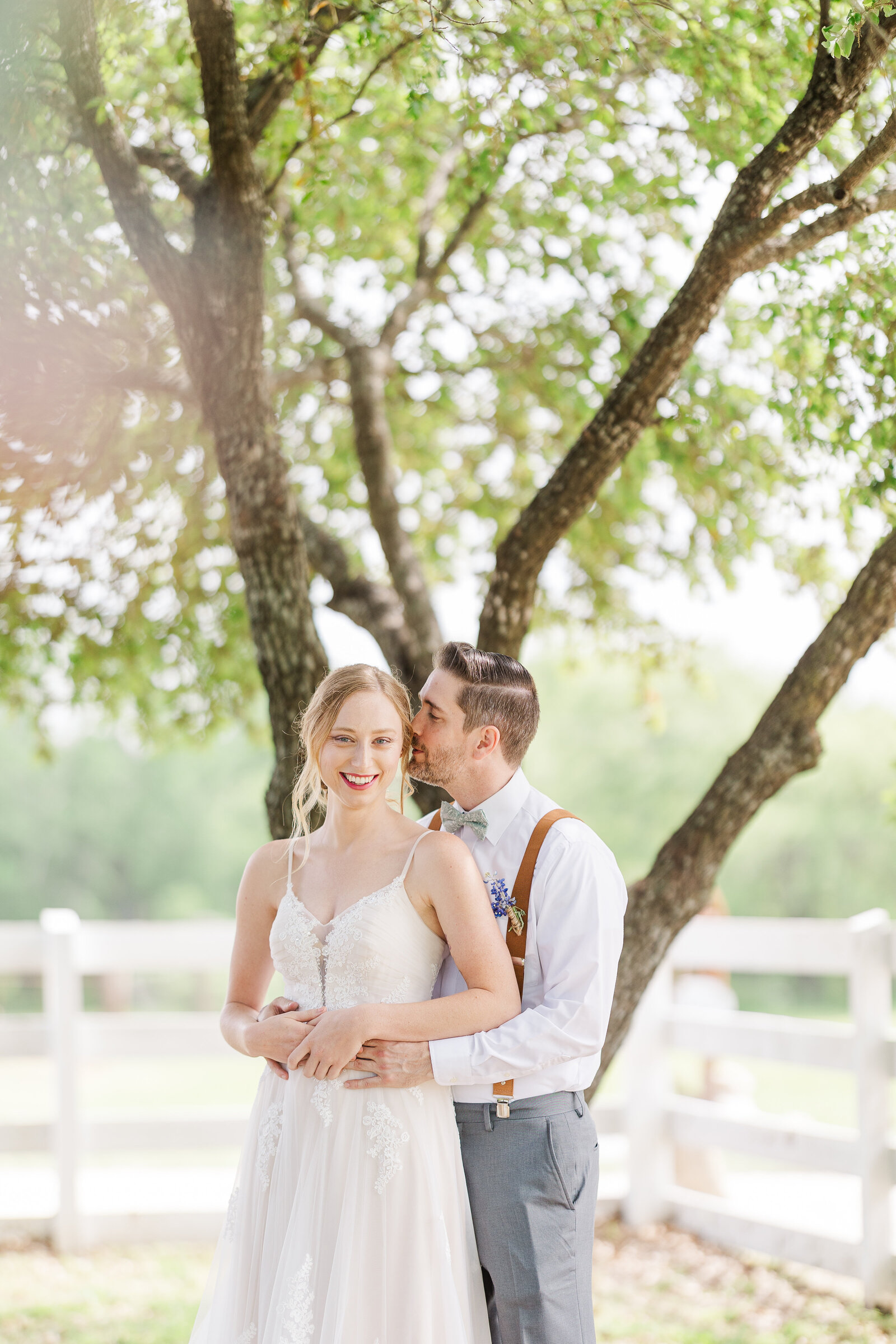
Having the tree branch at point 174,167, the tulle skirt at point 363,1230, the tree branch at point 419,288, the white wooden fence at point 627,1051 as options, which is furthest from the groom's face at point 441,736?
the tree branch at point 419,288

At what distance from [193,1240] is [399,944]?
4.09m

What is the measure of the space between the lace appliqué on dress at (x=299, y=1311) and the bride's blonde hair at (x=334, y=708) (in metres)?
0.89

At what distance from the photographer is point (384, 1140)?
2.54 m

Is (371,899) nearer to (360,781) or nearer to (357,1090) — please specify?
(360,781)

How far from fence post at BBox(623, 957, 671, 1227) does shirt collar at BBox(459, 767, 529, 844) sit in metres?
3.40

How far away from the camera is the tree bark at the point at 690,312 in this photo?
3.22 meters

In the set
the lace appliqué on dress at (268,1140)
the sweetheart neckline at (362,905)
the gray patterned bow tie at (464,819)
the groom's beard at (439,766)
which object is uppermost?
the groom's beard at (439,766)

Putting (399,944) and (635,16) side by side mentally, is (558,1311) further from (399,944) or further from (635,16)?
(635,16)

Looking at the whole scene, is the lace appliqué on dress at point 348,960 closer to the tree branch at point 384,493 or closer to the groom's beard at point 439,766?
the groom's beard at point 439,766

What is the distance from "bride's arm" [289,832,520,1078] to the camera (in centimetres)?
250

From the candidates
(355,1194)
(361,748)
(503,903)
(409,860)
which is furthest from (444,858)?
(355,1194)

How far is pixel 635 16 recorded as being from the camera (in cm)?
353

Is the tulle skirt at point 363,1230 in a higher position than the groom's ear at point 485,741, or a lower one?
lower

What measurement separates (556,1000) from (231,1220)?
96 cm
